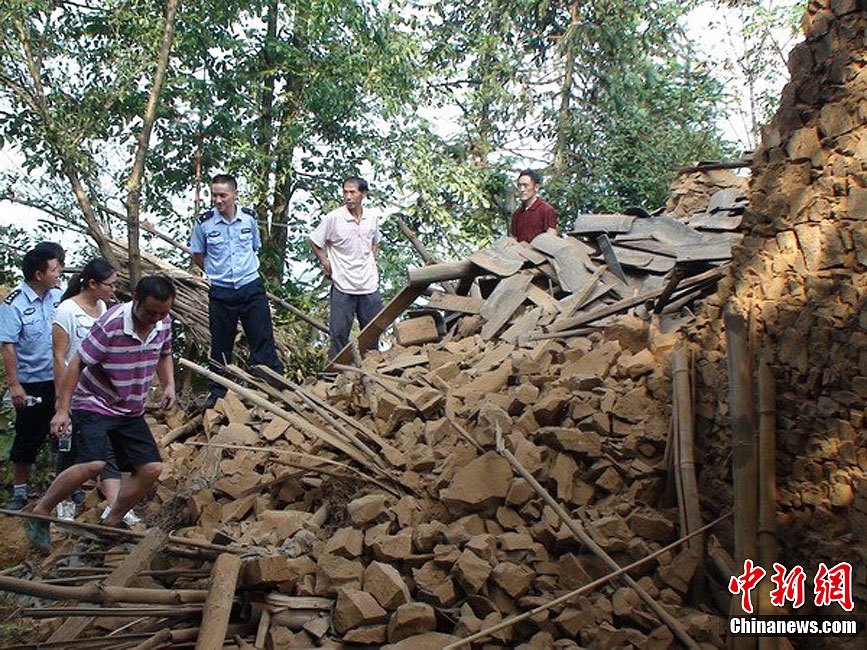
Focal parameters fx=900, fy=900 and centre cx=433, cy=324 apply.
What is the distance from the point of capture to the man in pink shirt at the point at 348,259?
734cm

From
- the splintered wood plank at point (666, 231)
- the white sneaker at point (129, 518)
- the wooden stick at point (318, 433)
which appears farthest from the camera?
the splintered wood plank at point (666, 231)

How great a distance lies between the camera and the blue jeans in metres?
7.41

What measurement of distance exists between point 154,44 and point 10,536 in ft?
19.4

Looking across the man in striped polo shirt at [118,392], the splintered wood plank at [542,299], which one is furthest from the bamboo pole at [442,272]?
the man in striped polo shirt at [118,392]

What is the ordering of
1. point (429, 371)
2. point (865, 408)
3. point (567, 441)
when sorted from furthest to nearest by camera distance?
point (429, 371), point (567, 441), point (865, 408)

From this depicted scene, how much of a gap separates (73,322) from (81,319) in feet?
0.19

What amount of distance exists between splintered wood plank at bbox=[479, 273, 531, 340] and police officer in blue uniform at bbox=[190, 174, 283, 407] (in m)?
1.76

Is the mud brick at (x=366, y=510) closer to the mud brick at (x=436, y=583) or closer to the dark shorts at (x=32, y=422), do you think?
the mud brick at (x=436, y=583)

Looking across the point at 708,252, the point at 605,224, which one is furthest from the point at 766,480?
the point at 605,224

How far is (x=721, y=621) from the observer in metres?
3.51

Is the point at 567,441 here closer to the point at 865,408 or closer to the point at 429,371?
the point at 865,408

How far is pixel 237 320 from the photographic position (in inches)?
276

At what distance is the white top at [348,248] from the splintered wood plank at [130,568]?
11.2 feet

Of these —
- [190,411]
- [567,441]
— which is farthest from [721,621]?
[190,411]
